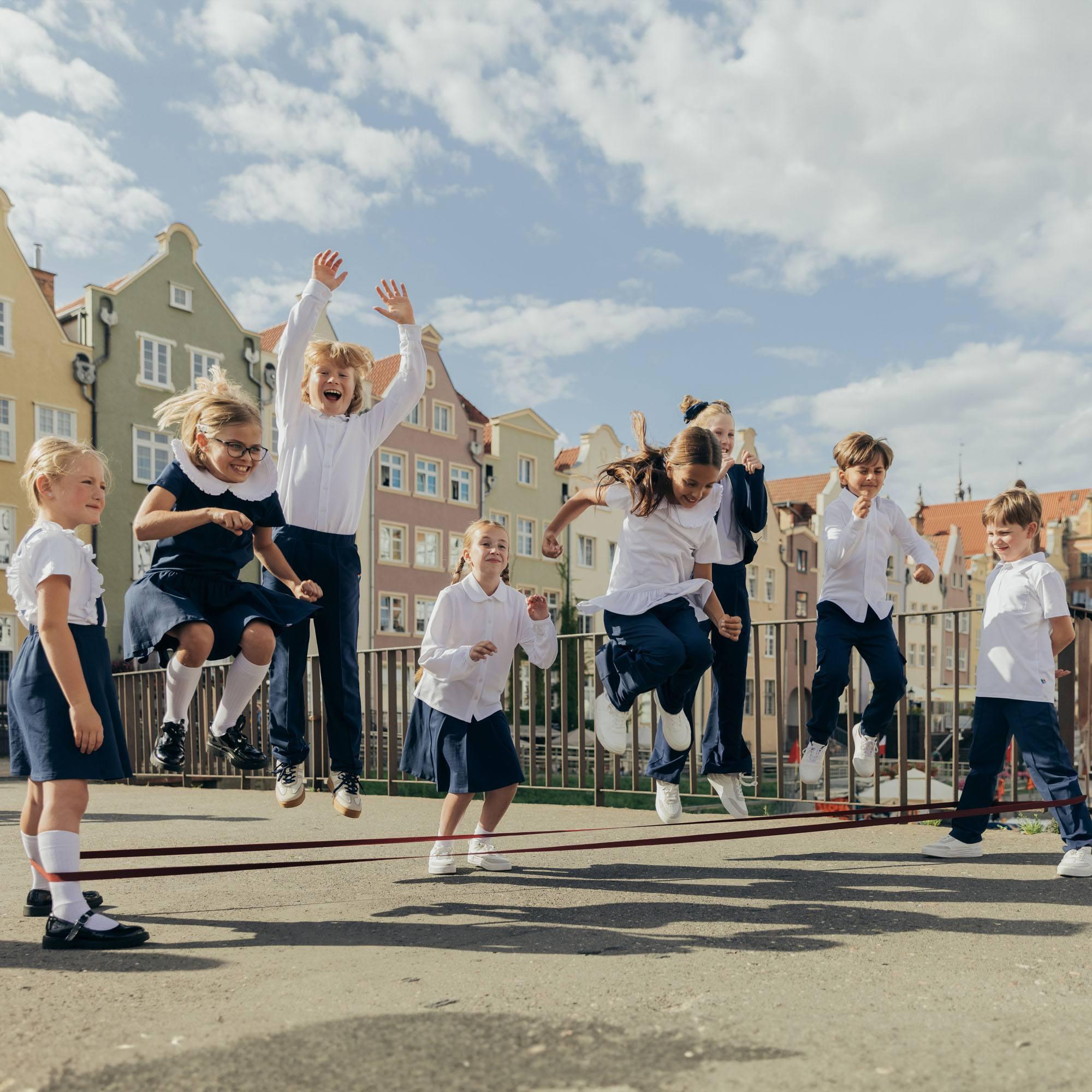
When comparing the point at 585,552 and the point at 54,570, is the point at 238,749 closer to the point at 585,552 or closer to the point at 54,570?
the point at 54,570

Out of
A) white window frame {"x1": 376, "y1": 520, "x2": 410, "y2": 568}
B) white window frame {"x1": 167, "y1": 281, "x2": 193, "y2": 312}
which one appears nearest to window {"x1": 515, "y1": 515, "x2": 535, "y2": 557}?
white window frame {"x1": 376, "y1": 520, "x2": 410, "y2": 568}

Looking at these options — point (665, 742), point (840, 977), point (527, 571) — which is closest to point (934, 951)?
point (840, 977)

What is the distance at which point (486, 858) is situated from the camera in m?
5.60

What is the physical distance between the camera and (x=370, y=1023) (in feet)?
9.34

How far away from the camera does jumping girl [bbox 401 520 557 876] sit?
5.48m

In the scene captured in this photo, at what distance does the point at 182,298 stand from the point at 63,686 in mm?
32708

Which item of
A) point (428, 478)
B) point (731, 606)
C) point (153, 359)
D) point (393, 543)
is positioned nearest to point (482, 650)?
point (731, 606)

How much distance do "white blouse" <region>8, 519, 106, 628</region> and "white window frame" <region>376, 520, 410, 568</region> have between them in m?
34.5

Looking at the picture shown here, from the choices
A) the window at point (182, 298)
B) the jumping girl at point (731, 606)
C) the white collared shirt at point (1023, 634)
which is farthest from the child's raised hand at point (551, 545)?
the window at point (182, 298)

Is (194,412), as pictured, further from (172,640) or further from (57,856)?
(57,856)

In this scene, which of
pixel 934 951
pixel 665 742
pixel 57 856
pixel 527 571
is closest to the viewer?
pixel 934 951

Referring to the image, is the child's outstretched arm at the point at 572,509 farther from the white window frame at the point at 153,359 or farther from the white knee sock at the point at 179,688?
the white window frame at the point at 153,359

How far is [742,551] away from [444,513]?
3601 cm

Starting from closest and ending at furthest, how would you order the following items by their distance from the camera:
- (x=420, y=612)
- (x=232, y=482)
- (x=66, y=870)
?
(x=66, y=870), (x=232, y=482), (x=420, y=612)
